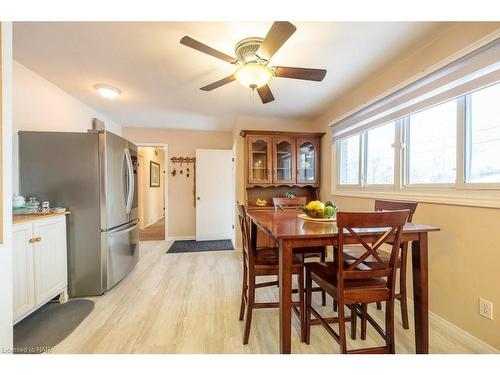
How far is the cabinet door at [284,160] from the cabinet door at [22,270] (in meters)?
2.83

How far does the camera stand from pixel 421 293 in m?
1.28

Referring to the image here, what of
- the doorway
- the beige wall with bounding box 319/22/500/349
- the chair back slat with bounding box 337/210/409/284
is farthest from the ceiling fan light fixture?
the doorway

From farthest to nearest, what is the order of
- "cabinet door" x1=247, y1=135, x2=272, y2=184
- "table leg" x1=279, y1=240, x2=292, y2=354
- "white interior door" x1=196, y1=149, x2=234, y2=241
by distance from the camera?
1. "white interior door" x1=196, y1=149, x2=234, y2=241
2. "cabinet door" x1=247, y1=135, x2=272, y2=184
3. "table leg" x1=279, y1=240, x2=292, y2=354

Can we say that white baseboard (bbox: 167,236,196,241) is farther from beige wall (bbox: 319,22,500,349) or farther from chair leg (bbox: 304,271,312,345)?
beige wall (bbox: 319,22,500,349)

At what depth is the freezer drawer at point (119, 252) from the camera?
2.17 metres

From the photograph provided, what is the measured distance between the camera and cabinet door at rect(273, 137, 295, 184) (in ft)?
11.3

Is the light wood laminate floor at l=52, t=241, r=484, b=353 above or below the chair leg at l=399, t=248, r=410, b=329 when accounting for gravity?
below

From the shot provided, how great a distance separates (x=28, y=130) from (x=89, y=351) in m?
2.23

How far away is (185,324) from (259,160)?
2453 millimetres

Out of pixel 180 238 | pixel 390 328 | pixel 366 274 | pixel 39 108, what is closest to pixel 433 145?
pixel 366 274

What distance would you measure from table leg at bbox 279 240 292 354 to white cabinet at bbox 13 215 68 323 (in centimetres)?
185
